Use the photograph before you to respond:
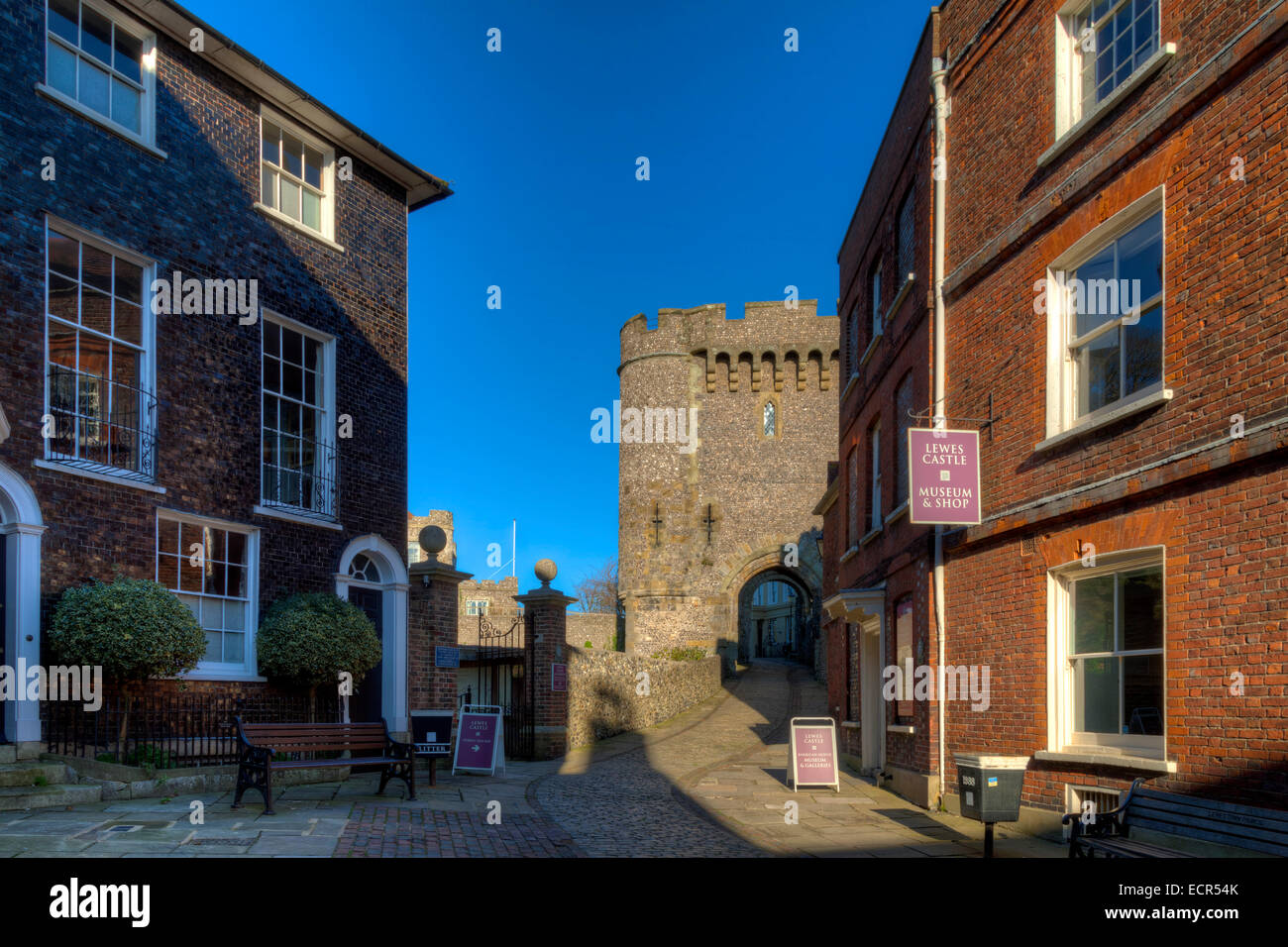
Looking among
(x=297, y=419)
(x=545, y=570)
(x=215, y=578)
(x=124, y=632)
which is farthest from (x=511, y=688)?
(x=124, y=632)

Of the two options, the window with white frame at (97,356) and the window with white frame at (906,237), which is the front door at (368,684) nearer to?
the window with white frame at (97,356)

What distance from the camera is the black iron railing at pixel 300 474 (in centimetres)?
1469

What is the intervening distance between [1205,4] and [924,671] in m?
7.43

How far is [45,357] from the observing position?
1126cm

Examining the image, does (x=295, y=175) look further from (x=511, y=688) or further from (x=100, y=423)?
(x=511, y=688)

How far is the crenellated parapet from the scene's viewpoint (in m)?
37.9

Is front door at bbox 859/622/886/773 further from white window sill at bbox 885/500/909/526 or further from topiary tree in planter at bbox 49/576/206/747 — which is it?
topiary tree in planter at bbox 49/576/206/747

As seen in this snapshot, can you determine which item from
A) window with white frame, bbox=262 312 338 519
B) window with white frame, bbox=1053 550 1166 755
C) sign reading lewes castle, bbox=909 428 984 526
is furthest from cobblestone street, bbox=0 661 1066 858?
window with white frame, bbox=262 312 338 519

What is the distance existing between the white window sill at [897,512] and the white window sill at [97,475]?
366 inches

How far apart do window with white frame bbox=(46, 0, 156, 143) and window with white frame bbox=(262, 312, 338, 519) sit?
125 inches

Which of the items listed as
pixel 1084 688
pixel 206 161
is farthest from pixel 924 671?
pixel 206 161

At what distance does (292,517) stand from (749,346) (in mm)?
25458
